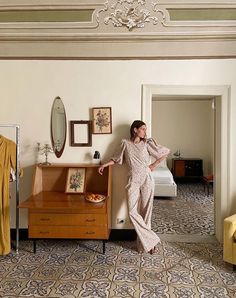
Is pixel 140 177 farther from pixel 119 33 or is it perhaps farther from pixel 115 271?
pixel 119 33

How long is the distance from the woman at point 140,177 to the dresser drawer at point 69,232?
0.44m

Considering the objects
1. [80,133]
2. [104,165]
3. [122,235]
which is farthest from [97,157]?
[122,235]

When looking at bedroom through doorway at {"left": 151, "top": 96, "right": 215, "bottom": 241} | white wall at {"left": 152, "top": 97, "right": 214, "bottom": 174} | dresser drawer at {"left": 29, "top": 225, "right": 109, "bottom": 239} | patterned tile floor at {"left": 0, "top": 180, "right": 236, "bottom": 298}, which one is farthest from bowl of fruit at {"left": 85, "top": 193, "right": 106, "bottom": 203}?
white wall at {"left": 152, "top": 97, "right": 214, "bottom": 174}

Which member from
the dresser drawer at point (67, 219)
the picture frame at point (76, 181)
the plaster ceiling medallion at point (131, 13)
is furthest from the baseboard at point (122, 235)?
the plaster ceiling medallion at point (131, 13)

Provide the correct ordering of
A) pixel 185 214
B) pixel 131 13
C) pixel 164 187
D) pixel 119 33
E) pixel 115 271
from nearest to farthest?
pixel 115 271, pixel 131 13, pixel 119 33, pixel 185 214, pixel 164 187

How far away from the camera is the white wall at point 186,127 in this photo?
8.92m

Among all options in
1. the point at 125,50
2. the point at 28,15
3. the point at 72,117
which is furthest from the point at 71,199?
the point at 28,15

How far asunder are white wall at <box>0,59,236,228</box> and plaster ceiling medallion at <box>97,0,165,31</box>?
1.65 feet

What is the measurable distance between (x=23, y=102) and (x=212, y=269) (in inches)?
127

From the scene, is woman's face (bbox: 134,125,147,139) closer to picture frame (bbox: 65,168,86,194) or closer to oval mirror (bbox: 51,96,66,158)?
picture frame (bbox: 65,168,86,194)

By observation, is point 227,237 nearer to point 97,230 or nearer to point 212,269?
point 212,269

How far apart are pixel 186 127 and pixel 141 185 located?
579 centimetres

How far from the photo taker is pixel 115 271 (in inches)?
124

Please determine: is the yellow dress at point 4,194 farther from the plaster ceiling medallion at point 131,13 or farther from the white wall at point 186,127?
the white wall at point 186,127
